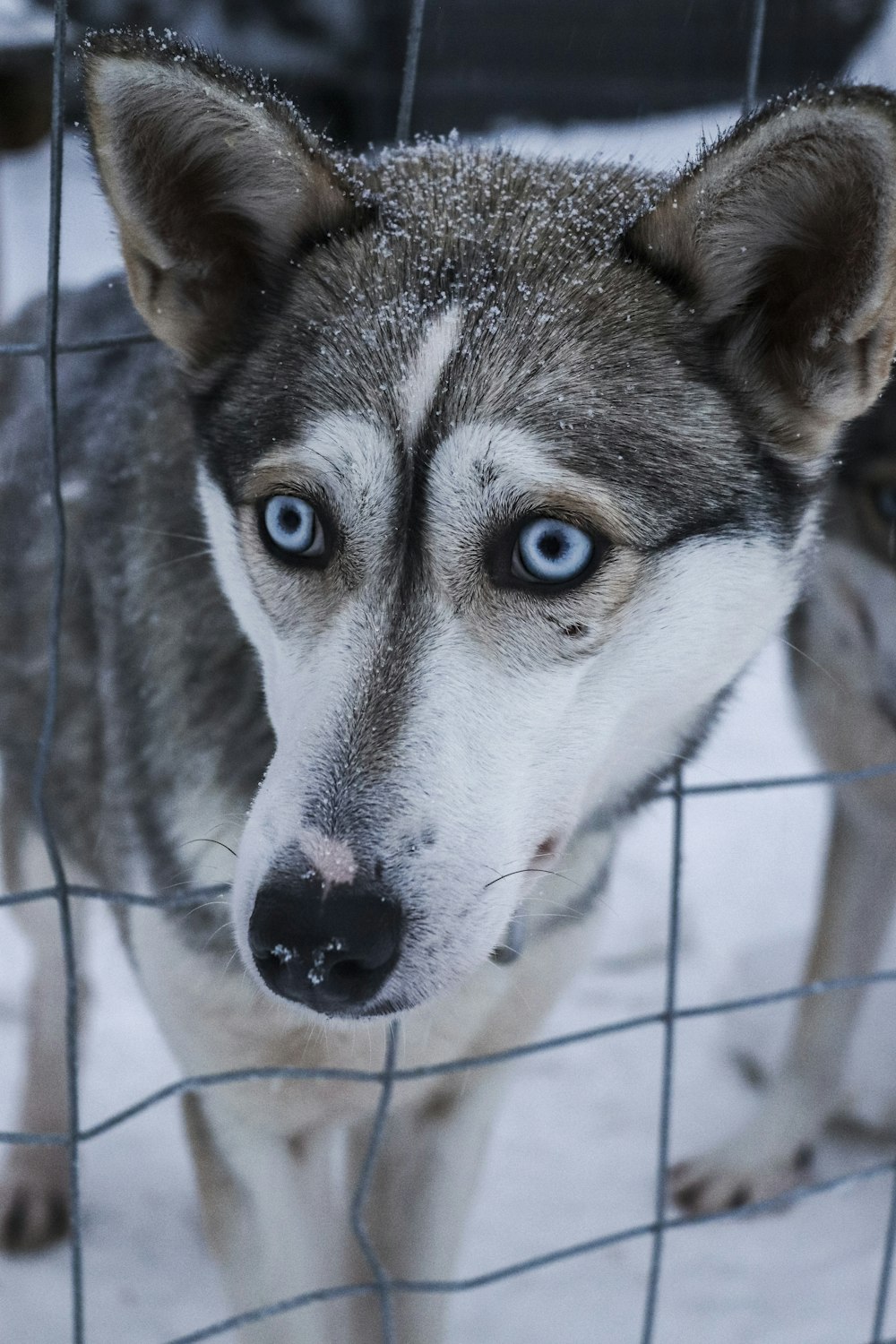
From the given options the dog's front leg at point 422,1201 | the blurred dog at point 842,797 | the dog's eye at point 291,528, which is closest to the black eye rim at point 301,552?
the dog's eye at point 291,528

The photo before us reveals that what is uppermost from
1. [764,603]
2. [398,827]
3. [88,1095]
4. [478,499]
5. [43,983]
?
[478,499]

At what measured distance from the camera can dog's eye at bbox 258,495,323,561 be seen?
1.32 meters

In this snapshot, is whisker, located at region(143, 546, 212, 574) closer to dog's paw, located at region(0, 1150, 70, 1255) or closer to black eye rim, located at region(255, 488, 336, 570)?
black eye rim, located at region(255, 488, 336, 570)

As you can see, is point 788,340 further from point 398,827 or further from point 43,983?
point 43,983

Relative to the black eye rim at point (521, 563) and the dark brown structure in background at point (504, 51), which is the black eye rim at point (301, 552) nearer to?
the black eye rim at point (521, 563)

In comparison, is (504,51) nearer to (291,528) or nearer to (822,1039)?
(822,1039)

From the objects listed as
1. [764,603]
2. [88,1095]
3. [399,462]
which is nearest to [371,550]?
[399,462]

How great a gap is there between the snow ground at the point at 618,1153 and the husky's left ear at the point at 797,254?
16.1 inches

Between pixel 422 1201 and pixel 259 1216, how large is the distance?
333 mm

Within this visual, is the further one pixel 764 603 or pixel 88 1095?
pixel 88 1095

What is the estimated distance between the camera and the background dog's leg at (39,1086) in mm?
2369

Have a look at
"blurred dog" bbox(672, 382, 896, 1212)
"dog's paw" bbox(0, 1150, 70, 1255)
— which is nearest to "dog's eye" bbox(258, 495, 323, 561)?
"blurred dog" bbox(672, 382, 896, 1212)

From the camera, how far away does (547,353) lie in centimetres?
130

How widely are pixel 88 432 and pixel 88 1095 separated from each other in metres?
1.48
